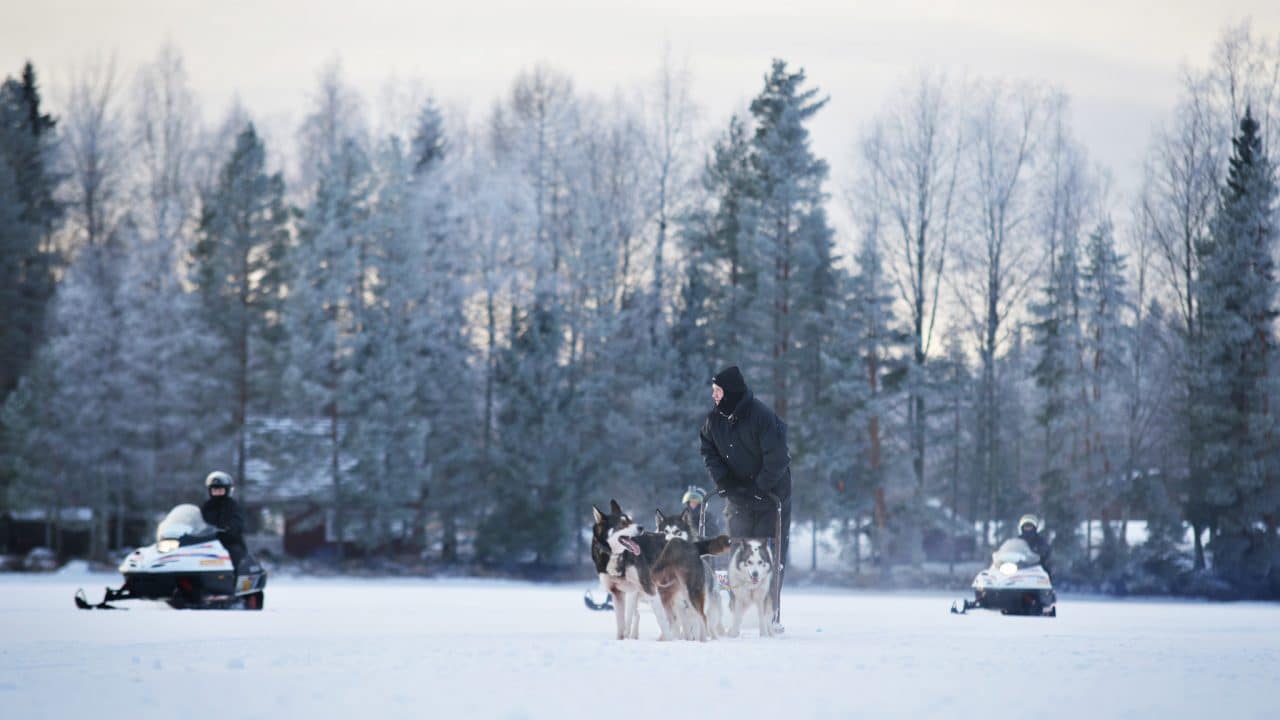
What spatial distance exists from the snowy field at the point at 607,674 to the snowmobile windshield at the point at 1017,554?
5747mm

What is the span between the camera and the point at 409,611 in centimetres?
2000

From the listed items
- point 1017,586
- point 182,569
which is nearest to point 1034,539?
point 1017,586

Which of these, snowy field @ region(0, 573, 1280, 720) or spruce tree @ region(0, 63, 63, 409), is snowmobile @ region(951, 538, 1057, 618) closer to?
snowy field @ region(0, 573, 1280, 720)

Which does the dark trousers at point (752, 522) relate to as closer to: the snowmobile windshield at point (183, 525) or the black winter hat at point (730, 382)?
the black winter hat at point (730, 382)

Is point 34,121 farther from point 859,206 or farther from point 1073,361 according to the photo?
point 1073,361

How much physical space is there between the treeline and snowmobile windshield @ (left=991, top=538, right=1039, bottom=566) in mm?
19324

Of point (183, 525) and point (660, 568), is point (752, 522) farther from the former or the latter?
point (183, 525)

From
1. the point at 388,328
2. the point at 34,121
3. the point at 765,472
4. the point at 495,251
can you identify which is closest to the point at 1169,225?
the point at 495,251

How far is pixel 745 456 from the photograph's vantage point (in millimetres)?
12594

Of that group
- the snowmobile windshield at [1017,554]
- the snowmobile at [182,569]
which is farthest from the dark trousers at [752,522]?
the snowmobile windshield at [1017,554]

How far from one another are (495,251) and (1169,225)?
22144mm

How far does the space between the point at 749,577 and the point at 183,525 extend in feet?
27.2

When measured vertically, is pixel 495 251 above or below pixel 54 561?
above

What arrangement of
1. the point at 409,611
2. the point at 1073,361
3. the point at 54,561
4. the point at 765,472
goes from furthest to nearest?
1. the point at 1073,361
2. the point at 54,561
3. the point at 409,611
4. the point at 765,472
